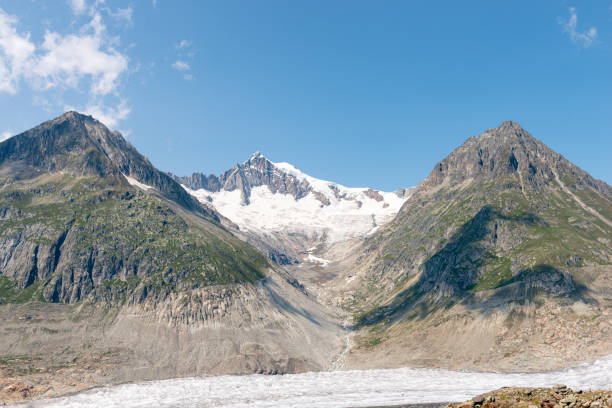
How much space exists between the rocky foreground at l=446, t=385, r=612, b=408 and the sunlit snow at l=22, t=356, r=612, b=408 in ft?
290

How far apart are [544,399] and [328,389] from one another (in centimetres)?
11551

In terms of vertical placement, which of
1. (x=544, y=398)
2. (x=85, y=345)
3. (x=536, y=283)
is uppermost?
(x=536, y=283)

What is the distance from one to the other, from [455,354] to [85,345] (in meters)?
164

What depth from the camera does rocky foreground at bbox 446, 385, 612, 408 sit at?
152 ft

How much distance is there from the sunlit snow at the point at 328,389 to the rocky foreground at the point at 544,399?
88.4m

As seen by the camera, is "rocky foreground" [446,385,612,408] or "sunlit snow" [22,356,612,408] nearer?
"rocky foreground" [446,385,612,408]

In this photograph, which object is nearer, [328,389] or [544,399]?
[544,399]

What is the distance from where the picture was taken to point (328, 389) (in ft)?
509

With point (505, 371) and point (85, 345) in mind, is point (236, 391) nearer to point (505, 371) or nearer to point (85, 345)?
point (85, 345)

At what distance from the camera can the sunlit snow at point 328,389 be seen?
137750mm

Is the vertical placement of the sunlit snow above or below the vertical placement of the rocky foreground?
below

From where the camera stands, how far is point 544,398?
52125 millimetres

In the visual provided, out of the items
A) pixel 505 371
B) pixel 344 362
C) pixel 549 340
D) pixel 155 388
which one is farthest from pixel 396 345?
pixel 155 388

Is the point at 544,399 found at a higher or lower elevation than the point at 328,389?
higher
